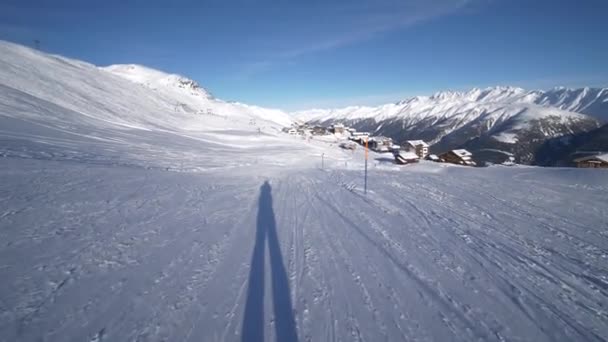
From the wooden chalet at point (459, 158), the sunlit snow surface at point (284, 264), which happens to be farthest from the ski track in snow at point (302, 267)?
the wooden chalet at point (459, 158)

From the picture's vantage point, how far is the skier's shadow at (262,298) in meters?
3.92

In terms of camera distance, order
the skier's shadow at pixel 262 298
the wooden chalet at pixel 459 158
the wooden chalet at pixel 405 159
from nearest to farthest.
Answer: the skier's shadow at pixel 262 298
the wooden chalet at pixel 405 159
the wooden chalet at pixel 459 158

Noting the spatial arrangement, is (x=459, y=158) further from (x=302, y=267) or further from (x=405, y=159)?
(x=302, y=267)

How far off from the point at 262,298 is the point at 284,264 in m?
1.15

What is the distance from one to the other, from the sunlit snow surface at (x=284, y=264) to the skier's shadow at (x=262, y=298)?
3cm

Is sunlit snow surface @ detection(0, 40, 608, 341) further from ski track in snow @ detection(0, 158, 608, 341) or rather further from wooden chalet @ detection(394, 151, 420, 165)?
wooden chalet @ detection(394, 151, 420, 165)

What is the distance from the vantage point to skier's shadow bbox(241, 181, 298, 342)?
3922 millimetres

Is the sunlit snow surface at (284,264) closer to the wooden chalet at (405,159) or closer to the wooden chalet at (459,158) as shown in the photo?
the wooden chalet at (405,159)

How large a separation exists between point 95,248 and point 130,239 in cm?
71

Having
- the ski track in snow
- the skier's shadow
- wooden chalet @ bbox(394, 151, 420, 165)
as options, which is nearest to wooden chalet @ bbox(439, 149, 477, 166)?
wooden chalet @ bbox(394, 151, 420, 165)

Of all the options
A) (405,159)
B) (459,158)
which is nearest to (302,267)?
(405,159)

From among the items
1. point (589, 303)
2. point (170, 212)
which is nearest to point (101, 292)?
point (170, 212)

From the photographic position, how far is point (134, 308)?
4.23m

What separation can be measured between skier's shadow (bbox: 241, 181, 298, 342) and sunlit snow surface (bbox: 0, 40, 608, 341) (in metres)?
0.03
